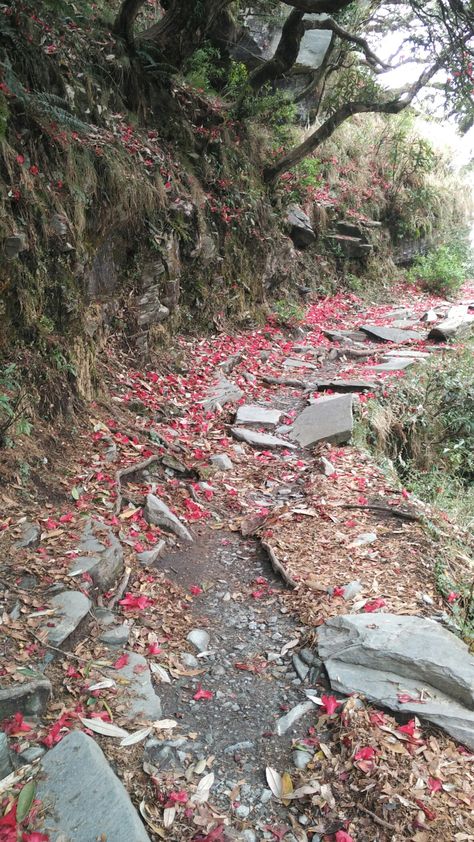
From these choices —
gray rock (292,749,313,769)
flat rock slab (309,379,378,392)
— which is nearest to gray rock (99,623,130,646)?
gray rock (292,749,313,769)

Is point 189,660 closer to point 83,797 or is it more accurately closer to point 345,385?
point 83,797

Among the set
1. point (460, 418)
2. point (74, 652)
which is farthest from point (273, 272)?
point (74, 652)

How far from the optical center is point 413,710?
8.16ft

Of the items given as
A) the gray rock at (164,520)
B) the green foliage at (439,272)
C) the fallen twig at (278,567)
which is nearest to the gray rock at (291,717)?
the fallen twig at (278,567)

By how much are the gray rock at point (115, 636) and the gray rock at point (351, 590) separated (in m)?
1.36

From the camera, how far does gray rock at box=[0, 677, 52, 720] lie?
88.8 inches

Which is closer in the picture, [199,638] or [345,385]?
[199,638]

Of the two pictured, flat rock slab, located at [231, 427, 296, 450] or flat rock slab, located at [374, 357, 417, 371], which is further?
flat rock slab, located at [374, 357, 417, 371]

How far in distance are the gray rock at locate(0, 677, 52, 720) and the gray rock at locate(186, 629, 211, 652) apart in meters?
0.91

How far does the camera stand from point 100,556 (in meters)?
3.33

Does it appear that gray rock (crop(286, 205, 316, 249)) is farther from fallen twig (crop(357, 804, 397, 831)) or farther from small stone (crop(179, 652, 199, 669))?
fallen twig (crop(357, 804, 397, 831))

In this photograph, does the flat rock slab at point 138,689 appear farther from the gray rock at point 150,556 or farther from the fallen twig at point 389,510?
the fallen twig at point 389,510

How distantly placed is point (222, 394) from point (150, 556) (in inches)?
134

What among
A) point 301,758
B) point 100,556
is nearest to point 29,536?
point 100,556
